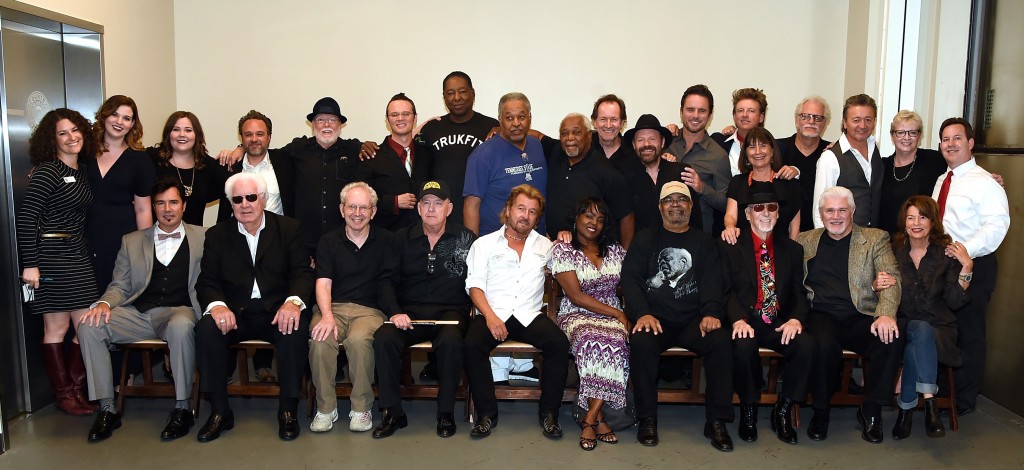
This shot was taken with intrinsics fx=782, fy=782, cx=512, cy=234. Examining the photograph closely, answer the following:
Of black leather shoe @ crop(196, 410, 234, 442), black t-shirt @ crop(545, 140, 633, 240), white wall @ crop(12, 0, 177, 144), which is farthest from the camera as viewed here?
white wall @ crop(12, 0, 177, 144)

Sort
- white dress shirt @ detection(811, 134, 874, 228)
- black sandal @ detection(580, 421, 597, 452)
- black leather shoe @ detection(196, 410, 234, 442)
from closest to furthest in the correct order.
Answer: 1. black sandal @ detection(580, 421, 597, 452)
2. black leather shoe @ detection(196, 410, 234, 442)
3. white dress shirt @ detection(811, 134, 874, 228)

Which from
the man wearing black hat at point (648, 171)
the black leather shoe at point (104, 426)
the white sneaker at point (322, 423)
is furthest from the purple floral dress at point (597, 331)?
the black leather shoe at point (104, 426)

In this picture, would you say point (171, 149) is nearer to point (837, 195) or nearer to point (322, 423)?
point (322, 423)

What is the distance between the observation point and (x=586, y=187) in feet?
15.1

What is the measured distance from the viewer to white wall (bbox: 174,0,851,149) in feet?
21.6

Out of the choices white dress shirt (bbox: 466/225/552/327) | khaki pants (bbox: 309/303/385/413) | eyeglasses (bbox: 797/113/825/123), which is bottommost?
khaki pants (bbox: 309/303/385/413)

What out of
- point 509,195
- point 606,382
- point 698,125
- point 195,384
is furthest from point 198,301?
point 698,125

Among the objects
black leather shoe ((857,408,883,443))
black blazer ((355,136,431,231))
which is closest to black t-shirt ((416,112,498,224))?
black blazer ((355,136,431,231))

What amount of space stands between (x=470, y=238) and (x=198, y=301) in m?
1.59

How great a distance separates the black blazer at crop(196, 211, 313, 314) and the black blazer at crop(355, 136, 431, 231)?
67 cm

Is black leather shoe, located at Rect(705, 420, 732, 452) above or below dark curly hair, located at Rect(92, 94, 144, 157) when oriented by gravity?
below

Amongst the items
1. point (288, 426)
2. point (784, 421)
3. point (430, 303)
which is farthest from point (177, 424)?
point (784, 421)

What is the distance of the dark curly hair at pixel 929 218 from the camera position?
4262mm

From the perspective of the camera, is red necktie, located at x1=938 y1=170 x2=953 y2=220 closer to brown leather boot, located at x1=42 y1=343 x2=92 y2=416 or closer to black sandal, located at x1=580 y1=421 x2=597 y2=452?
black sandal, located at x1=580 y1=421 x2=597 y2=452
